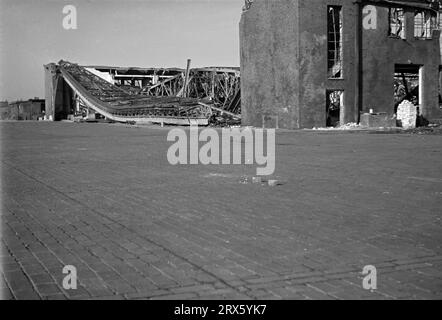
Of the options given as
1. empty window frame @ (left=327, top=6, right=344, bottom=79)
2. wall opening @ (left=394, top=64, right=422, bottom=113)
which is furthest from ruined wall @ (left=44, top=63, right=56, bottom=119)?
empty window frame @ (left=327, top=6, right=344, bottom=79)

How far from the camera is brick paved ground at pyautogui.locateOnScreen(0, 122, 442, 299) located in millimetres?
4090

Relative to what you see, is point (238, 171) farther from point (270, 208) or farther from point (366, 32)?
point (366, 32)

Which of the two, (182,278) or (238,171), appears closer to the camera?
(182,278)

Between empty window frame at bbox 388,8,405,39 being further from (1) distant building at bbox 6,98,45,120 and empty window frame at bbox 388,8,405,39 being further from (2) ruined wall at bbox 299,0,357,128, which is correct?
(1) distant building at bbox 6,98,45,120

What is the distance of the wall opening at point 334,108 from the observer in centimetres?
3353

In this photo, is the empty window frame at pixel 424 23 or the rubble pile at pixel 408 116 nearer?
the rubble pile at pixel 408 116

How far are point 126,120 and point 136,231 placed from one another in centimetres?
4911

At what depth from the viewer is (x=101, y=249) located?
5.18 metres

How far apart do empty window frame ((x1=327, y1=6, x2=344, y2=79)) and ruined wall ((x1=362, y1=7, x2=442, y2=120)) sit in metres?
1.73

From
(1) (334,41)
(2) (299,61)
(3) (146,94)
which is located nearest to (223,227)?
(2) (299,61)

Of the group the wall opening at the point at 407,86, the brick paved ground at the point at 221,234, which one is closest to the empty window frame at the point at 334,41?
the wall opening at the point at 407,86

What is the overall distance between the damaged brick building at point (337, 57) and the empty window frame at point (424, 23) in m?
0.07

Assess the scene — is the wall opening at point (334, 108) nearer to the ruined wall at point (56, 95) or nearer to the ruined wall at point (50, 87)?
the ruined wall at point (56, 95)

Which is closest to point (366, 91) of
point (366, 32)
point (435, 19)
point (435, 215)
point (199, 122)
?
point (366, 32)
